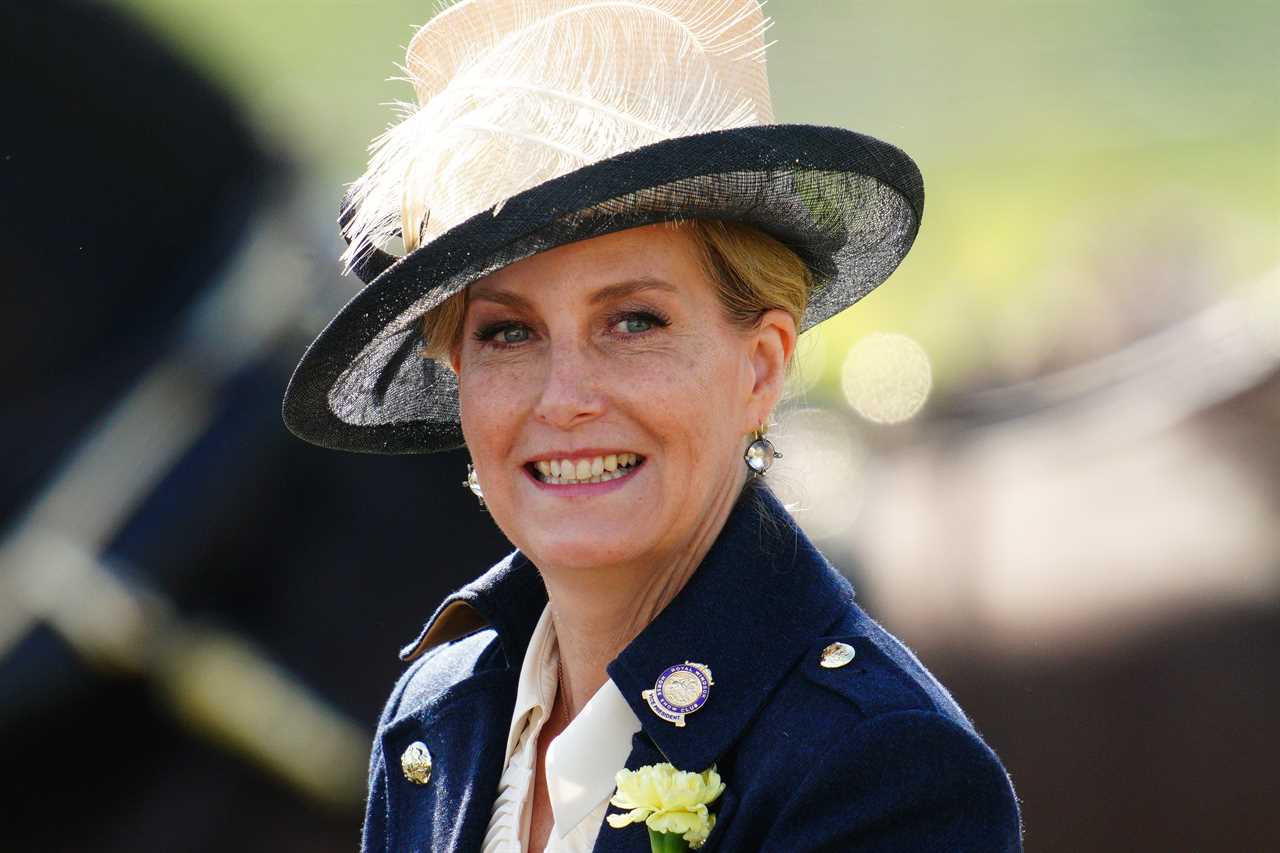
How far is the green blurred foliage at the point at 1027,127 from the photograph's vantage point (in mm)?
3277

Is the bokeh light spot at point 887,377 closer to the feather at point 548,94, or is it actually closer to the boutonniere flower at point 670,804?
the feather at point 548,94

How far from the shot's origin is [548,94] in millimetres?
1942

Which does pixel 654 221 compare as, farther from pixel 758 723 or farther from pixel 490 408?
pixel 758 723

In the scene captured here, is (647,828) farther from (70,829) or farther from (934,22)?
(934,22)

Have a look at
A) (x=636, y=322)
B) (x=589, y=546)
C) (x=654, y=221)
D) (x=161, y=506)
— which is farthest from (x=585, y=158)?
(x=161, y=506)

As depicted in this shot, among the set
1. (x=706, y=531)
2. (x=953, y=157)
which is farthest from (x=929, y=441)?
(x=706, y=531)

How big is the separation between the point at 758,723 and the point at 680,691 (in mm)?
125

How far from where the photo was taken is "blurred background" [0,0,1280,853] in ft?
10.6

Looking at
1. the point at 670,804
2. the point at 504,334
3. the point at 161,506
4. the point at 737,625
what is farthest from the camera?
the point at 161,506

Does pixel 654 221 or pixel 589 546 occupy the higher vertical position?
pixel 654 221

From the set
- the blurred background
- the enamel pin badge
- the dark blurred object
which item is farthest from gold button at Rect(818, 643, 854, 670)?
the dark blurred object

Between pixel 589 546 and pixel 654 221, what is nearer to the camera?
pixel 654 221

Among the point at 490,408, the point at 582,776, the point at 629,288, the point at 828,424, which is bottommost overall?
the point at 828,424

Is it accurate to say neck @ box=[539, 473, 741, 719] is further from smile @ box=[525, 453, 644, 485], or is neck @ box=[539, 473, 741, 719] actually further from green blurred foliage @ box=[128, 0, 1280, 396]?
green blurred foliage @ box=[128, 0, 1280, 396]
